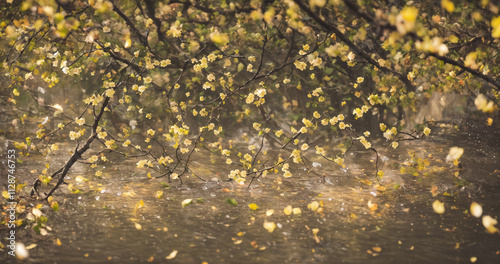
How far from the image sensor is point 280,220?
5.38 m

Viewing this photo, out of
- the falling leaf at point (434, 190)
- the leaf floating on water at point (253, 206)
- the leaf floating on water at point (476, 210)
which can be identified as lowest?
the leaf floating on water at point (476, 210)

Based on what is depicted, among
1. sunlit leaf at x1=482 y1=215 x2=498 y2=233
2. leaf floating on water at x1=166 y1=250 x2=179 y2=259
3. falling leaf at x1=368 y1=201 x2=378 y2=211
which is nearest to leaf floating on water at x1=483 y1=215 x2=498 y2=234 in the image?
sunlit leaf at x1=482 y1=215 x2=498 y2=233

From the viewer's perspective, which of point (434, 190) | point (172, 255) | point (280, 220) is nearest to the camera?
point (172, 255)

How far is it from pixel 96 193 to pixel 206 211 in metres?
1.67

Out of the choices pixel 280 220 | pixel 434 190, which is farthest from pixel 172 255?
pixel 434 190

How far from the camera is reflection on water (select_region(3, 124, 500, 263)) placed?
175 inches

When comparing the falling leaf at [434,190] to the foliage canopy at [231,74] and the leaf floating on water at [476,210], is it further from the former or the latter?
the foliage canopy at [231,74]

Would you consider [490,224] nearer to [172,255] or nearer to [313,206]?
[313,206]

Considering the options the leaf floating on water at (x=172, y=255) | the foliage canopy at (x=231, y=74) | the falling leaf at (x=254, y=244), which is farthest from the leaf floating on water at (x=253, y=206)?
the leaf floating on water at (x=172, y=255)

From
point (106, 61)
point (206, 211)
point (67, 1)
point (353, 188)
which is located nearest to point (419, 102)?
point (353, 188)

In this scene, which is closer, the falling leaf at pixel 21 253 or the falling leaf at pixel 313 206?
the falling leaf at pixel 21 253

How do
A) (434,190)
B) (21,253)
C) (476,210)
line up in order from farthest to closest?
1. (434,190)
2. (476,210)
3. (21,253)

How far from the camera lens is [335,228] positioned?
5133mm

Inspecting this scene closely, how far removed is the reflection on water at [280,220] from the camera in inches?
175
